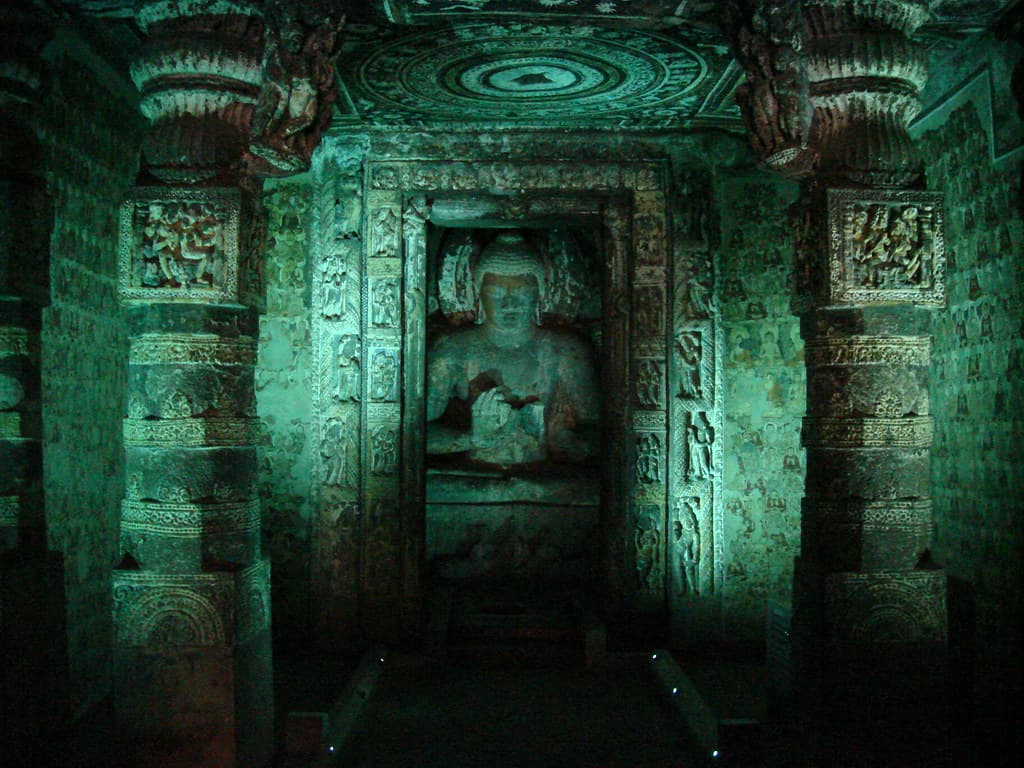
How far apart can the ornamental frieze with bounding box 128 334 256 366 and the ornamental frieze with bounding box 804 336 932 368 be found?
113 inches

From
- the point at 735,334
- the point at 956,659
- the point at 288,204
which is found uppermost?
the point at 288,204

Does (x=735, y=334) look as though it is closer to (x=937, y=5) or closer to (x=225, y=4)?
(x=937, y=5)

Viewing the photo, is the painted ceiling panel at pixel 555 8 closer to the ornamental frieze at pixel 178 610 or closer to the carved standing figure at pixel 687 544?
the ornamental frieze at pixel 178 610

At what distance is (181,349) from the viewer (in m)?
4.26

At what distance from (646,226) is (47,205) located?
4258 mm

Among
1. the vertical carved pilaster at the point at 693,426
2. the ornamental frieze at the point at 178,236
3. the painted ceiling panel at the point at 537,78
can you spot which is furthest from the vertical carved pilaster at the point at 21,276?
the vertical carved pilaster at the point at 693,426

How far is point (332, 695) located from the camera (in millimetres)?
5922

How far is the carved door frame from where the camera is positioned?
7.00 metres

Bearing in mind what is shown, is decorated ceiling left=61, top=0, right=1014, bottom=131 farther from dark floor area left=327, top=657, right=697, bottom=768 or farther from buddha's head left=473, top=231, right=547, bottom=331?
dark floor area left=327, top=657, right=697, bottom=768

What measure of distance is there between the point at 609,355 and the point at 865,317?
9.84 feet

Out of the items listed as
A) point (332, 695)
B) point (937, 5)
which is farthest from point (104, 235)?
point (937, 5)

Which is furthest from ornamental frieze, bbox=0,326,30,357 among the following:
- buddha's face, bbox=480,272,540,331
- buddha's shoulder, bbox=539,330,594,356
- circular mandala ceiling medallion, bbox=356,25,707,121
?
buddha's shoulder, bbox=539,330,594,356

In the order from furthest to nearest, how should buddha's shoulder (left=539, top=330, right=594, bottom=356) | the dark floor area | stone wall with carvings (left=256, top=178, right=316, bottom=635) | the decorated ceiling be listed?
buddha's shoulder (left=539, top=330, right=594, bottom=356) < stone wall with carvings (left=256, top=178, right=316, bottom=635) < the dark floor area < the decorated ceiling

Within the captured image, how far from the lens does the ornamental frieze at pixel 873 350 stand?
4.38 m
